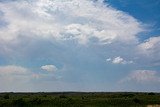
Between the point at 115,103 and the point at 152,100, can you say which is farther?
the point at 152,100

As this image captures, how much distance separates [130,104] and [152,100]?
7.89 metres

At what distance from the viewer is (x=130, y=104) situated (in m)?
66.4

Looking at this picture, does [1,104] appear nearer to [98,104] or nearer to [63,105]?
[63,105]

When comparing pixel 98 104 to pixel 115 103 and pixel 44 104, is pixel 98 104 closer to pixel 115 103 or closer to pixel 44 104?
pixel 115 103

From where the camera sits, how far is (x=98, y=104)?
211 ft

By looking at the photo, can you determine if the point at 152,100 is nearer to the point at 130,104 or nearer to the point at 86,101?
the point at 130,104

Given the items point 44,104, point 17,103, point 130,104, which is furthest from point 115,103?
point 17,103

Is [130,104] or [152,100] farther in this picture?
[152,100]

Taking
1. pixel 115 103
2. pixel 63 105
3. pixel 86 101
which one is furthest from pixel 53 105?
pixel 115 103

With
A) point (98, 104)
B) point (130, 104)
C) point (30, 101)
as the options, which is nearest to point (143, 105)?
point (130, 104)

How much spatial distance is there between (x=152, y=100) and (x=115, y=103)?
1067cm

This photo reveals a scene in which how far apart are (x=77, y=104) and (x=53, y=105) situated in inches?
170

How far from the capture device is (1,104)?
64.8m

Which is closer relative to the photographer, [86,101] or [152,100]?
[86,101]
